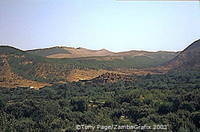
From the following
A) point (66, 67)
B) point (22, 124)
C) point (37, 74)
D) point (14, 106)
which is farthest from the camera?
point (66, 67)

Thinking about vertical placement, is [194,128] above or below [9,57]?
below

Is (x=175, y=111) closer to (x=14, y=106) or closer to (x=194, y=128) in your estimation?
(x=194, y=128)

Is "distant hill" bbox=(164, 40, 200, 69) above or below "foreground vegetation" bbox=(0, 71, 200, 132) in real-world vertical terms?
above

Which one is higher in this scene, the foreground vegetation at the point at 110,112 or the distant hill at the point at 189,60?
the distant hill at the point at 189,60

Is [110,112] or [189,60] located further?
[189,60]

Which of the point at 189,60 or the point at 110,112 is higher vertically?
the point at 189,60

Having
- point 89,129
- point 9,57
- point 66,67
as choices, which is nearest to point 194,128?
point 89,129

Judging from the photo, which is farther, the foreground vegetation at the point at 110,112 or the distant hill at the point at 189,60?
the distant hill at the point at 189,60

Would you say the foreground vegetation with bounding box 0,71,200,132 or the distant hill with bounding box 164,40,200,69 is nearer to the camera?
the foreground vegetation with bounding box 0,71,200,132

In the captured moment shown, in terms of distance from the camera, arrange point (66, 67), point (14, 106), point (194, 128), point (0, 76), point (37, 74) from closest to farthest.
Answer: point (194, 128)
point (14, 106)
point (0, 76)
point (37, 74)
point (66, 67)

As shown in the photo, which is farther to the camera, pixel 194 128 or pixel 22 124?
pixel 22 124

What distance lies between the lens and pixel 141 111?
4656 centimetres

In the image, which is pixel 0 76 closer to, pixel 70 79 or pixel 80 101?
pixel 70 79

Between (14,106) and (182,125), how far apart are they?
94.7 feet
